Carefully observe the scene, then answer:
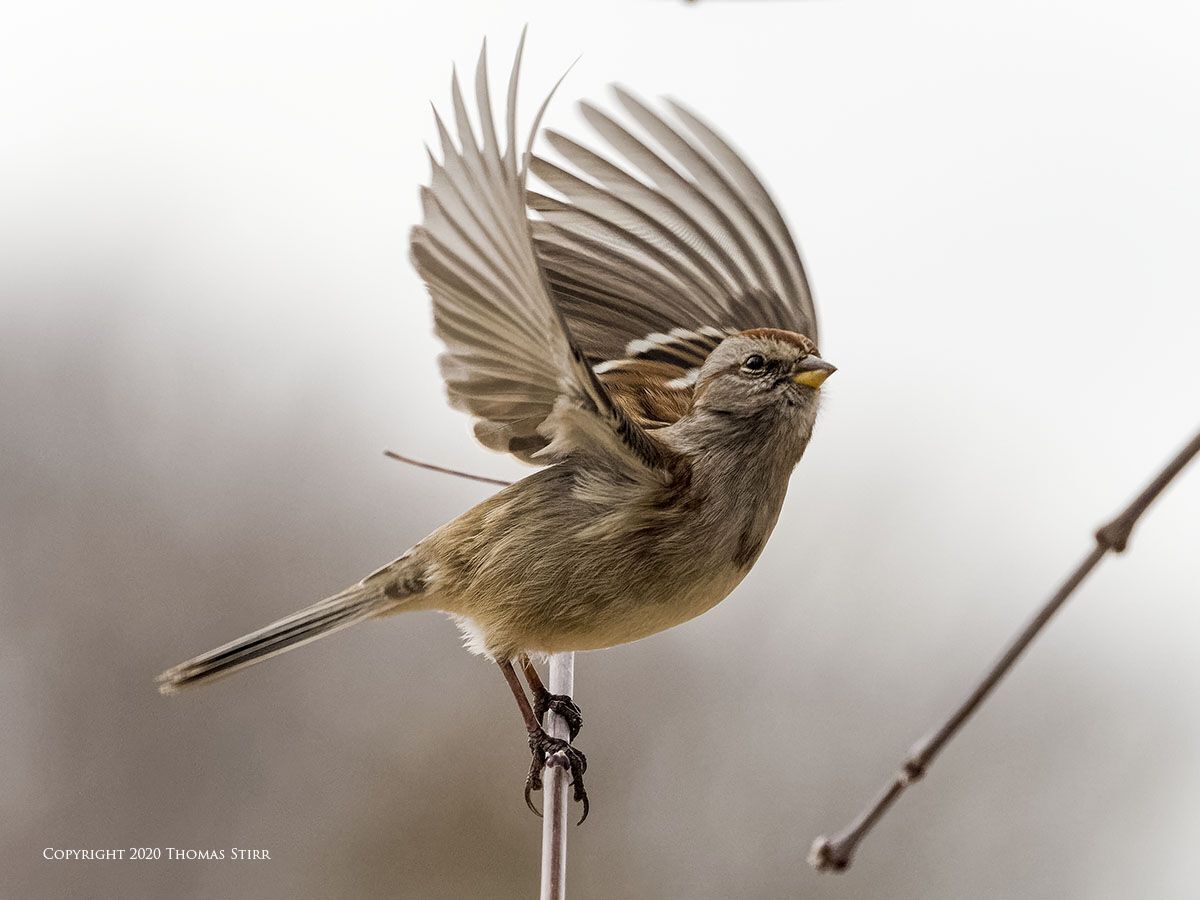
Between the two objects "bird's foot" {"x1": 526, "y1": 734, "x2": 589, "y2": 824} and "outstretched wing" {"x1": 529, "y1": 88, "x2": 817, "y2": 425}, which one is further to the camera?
"outstretched wing" {"x1": 529, "y1": 88, "x2": 817, "y2": 425}

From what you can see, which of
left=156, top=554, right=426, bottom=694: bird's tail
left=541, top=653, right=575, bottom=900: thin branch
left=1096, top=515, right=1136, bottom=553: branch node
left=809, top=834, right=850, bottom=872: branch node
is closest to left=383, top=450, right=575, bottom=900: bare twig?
left=541, top=653, right=575, bottom=900: thin branch

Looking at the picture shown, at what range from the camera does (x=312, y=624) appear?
1101mm

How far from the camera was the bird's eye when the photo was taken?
99cm

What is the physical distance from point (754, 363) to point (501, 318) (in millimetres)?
195

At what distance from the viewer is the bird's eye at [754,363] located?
985mm

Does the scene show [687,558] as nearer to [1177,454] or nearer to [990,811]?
[1177,454]

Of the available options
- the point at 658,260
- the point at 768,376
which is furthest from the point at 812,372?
the point at 658,260

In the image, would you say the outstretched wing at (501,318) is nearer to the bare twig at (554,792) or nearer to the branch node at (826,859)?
the bare twig at (554,792)

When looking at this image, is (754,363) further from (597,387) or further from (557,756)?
(557,756)

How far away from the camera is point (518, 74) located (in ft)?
2.15

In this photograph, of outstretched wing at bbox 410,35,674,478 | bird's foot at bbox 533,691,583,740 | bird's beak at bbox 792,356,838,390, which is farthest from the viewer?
bird's foot at bbox 533,691,583,740

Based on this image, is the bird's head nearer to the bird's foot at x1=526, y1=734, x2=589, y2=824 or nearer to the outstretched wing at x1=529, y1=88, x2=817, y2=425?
the outstretched wing at x1=529, y1=88, x2=817, y2=425

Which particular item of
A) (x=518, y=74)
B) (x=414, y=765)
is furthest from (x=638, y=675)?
(x=518, y=74)

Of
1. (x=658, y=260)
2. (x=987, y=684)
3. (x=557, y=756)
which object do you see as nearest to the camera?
(x=987, y=684)
